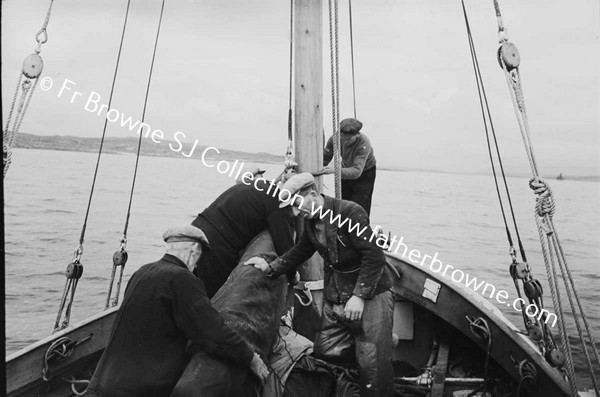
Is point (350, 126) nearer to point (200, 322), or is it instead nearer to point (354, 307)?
point (354, 307)

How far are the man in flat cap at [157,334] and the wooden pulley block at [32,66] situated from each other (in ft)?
9.55

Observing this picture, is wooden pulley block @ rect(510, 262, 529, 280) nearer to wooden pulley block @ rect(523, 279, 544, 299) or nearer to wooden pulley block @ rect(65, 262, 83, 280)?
wooden pulley block @ rect(523, 279, 544, 299)

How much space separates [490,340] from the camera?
12.5ft

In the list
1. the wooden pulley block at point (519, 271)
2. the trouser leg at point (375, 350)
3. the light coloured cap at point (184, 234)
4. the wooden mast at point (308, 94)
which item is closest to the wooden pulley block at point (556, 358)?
the wooden pulley block at point (519, 271)

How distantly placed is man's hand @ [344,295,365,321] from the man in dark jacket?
1.01m

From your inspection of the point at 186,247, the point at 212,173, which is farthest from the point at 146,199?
the point at 186,247

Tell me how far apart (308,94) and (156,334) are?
99.3 inches

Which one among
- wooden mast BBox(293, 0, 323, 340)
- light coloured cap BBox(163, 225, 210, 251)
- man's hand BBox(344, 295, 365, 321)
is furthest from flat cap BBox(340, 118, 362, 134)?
light coloured cap BBox(163, 225, 210, 251)

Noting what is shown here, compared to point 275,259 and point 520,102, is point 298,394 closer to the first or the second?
point 275,259

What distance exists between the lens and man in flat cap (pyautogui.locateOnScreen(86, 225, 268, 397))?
7.66 ft

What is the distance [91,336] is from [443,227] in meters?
25.5

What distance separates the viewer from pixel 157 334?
2.37 m

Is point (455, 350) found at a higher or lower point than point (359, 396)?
higher

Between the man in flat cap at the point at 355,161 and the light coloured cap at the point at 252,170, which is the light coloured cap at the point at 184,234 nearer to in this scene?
the light coloured cap at the point at 252,170
